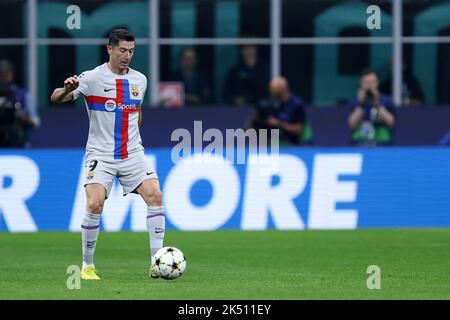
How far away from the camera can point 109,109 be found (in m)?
12.5

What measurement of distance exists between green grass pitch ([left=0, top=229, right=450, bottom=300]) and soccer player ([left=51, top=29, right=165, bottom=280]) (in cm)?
49

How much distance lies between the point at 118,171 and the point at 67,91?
94cm

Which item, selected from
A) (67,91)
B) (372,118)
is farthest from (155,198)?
(372,118)

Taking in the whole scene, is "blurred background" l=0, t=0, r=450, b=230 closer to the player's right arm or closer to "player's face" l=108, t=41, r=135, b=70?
"player's face" l=108, t=41, r=135, b=70

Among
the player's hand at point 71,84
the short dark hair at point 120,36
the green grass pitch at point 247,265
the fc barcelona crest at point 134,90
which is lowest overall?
the green grass pitch at point 247,265

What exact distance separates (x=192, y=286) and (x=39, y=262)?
313 centimetres

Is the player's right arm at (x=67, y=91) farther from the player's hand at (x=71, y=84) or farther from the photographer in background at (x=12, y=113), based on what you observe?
the photographer in background at (x=12, y=113)

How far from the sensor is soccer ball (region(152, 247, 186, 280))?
11.9 meters

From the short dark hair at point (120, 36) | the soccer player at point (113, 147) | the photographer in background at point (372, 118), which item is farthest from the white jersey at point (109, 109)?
the photographer in background at point (372, 118)

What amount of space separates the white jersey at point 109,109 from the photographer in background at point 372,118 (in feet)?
29.5

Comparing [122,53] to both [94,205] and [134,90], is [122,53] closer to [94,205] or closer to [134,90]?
[134,90]

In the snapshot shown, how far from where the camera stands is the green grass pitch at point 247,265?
11.1 meters

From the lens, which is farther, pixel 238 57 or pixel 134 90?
pixel 238 57
